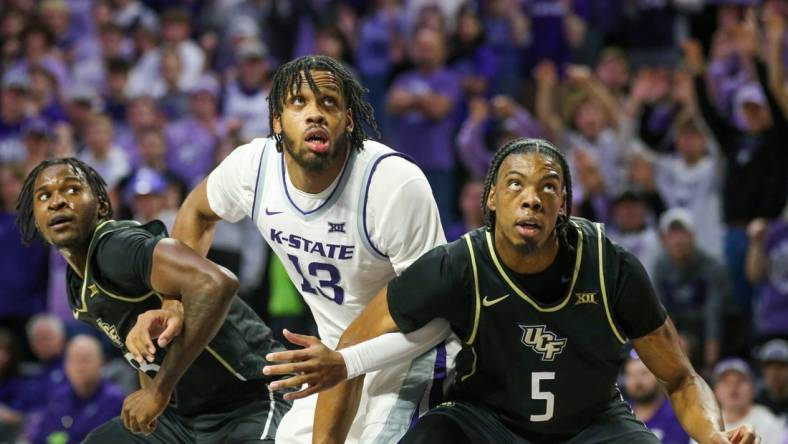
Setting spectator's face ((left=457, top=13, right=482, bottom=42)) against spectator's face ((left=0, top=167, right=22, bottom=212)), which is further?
spectator's face ((left=457, top=13, right=482, bottom=42))

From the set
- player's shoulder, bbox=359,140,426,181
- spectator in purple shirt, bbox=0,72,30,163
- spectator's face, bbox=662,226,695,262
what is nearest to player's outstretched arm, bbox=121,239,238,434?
player's shoulder, bbox=359,140,426,181

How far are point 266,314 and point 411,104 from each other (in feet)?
7.22

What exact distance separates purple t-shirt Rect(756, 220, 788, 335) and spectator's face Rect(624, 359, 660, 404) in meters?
1.30

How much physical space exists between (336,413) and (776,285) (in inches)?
190

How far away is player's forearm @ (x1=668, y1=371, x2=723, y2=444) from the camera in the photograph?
15.0 ft

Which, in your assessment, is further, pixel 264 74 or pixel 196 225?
pixel 264 74

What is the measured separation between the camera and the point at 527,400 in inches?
190

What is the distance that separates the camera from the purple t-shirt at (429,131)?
1073 centimetres

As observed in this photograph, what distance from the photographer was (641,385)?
7.94 metres

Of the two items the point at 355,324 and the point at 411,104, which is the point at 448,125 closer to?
the point at 411,104

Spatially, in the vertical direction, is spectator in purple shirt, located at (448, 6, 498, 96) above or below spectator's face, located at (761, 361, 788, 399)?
above

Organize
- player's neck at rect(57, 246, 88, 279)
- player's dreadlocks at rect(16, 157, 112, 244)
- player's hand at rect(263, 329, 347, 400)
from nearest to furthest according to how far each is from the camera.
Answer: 1. player's hand at rect(263, 329, 347, 400)
2. player's neck at rect(57, 246, 88, 279)
3. player's dreadlocks at rect(16, 157, 112, 244)

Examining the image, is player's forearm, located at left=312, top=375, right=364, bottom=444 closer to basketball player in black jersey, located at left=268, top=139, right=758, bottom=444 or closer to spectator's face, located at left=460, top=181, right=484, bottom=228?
basketball player in black jersey, located at left=268, top=139, right=758, bottom=444

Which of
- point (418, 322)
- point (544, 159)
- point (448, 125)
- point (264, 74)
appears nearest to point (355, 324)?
point (418, 322)
